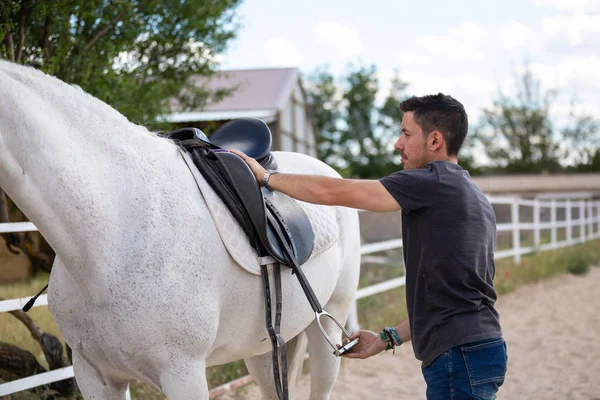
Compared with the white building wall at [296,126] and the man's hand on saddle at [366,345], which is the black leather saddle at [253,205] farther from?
the white building wall at [296,126]

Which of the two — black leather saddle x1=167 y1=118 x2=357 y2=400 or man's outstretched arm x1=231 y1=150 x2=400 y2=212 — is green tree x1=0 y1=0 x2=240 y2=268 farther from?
man's outstretched arm x1=231 y1=150 x2=400 y2=212

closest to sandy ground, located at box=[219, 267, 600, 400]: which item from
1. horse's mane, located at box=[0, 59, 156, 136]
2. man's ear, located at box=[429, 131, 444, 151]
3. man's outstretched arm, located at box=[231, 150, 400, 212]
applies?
man's outstretched arm, located at box=[231, 150, 400, 212]

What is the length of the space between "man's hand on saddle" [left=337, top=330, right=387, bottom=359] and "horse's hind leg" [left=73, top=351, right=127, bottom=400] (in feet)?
2.84

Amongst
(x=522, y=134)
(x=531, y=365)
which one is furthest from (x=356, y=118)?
(x=531, y=365)

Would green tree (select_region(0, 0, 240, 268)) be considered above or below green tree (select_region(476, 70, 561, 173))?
Answer: above

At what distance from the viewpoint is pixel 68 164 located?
6.23 feet

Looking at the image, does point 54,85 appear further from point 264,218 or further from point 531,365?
point 531,365

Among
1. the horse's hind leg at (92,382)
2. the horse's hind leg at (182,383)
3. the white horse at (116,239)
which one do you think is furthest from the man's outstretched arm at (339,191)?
the horse's hind leg at (92,382)

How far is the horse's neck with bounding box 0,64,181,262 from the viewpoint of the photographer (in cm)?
183

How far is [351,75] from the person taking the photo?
37500 millimetres

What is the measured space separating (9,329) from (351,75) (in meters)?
34.7

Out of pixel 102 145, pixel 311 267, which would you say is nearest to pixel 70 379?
pixel 311 267

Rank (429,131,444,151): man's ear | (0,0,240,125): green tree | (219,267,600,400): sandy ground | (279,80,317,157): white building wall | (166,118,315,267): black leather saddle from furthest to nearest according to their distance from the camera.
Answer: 1. (279,80,317,157): white building wall
2. (219,267,600,400): sandy ground
3. (0,0,240,125): green tree
4. (166,118,315,267): black leather saddle
5. (429,131,444,151): man's ear

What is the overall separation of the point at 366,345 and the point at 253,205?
68 cm
